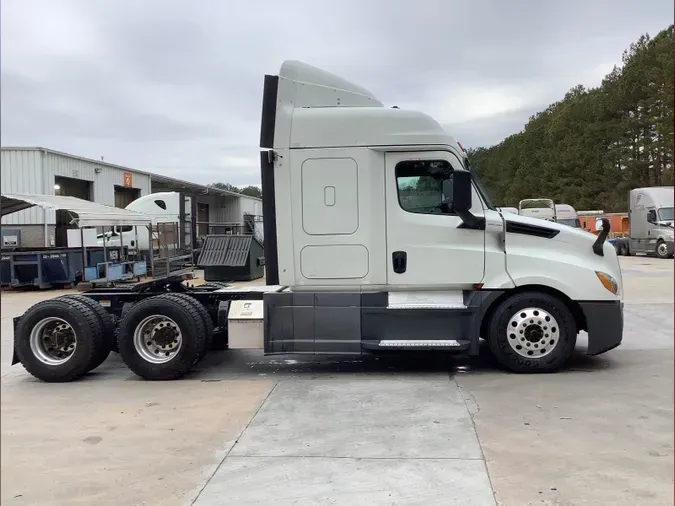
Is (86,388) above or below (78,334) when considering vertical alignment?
below

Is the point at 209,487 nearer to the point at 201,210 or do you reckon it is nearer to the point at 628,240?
the point at 628,240

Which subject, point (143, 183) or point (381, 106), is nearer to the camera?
point (381, 106)

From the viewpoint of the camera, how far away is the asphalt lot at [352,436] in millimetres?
3738

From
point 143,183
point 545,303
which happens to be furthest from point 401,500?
point 143,183

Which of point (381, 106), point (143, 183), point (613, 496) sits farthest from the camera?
point (143, 183)

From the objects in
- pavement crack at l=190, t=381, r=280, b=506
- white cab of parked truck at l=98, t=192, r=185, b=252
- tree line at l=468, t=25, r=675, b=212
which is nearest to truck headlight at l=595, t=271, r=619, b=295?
pavement crack at l=190, t=381, r=280, b=506

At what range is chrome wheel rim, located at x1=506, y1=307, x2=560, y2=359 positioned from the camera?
6.45 metres

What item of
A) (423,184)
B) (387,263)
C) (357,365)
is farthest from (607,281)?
(357,365)

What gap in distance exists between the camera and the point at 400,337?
6.55 m

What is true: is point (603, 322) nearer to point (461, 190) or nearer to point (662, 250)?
point (461, 190)

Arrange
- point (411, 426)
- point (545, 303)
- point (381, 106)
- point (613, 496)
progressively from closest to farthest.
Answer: point (613, 496)
point (411, 426)
point (545, 303)
point (381, 106)

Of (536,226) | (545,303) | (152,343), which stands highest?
(536,226)

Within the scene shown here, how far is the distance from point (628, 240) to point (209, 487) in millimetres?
30411

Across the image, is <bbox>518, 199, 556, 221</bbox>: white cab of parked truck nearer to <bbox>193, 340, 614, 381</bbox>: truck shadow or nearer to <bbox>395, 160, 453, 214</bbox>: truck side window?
<bbox>193, 340, 614, 381</bbox>: truck shadow
